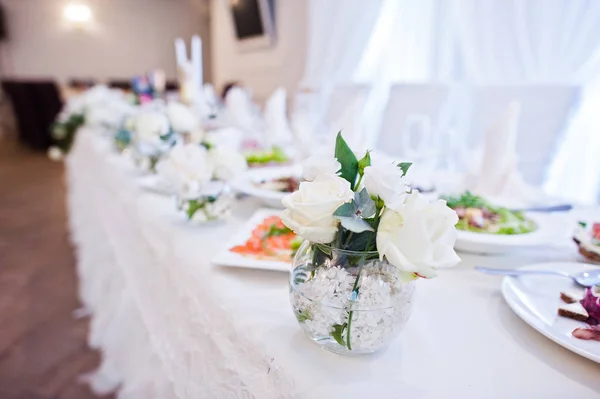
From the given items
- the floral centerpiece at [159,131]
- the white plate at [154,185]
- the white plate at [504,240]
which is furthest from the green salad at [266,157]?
the white plate at [504,240]

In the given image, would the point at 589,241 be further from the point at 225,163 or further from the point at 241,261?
the point at 225,163

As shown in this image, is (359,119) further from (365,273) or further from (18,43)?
(18,43)

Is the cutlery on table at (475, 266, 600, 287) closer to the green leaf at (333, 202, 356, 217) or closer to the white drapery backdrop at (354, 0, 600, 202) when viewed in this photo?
the green leaf at (333, 202, 356, 217)

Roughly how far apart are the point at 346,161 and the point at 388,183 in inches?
2.8

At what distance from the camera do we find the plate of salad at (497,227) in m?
0.68

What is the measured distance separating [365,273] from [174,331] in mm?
490

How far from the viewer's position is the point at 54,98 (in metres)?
6.39

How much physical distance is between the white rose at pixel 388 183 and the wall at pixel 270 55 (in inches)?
159

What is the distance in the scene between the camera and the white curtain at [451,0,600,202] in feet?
6.32

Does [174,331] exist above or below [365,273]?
below

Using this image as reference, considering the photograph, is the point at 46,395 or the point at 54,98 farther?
the point at 54,98

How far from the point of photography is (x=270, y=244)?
2.32 ft

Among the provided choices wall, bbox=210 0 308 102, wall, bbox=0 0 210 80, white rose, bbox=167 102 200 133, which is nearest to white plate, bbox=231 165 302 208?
white rose, bbox=167 102 200 133

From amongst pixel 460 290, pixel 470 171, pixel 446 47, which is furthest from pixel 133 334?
pixel 446 47
